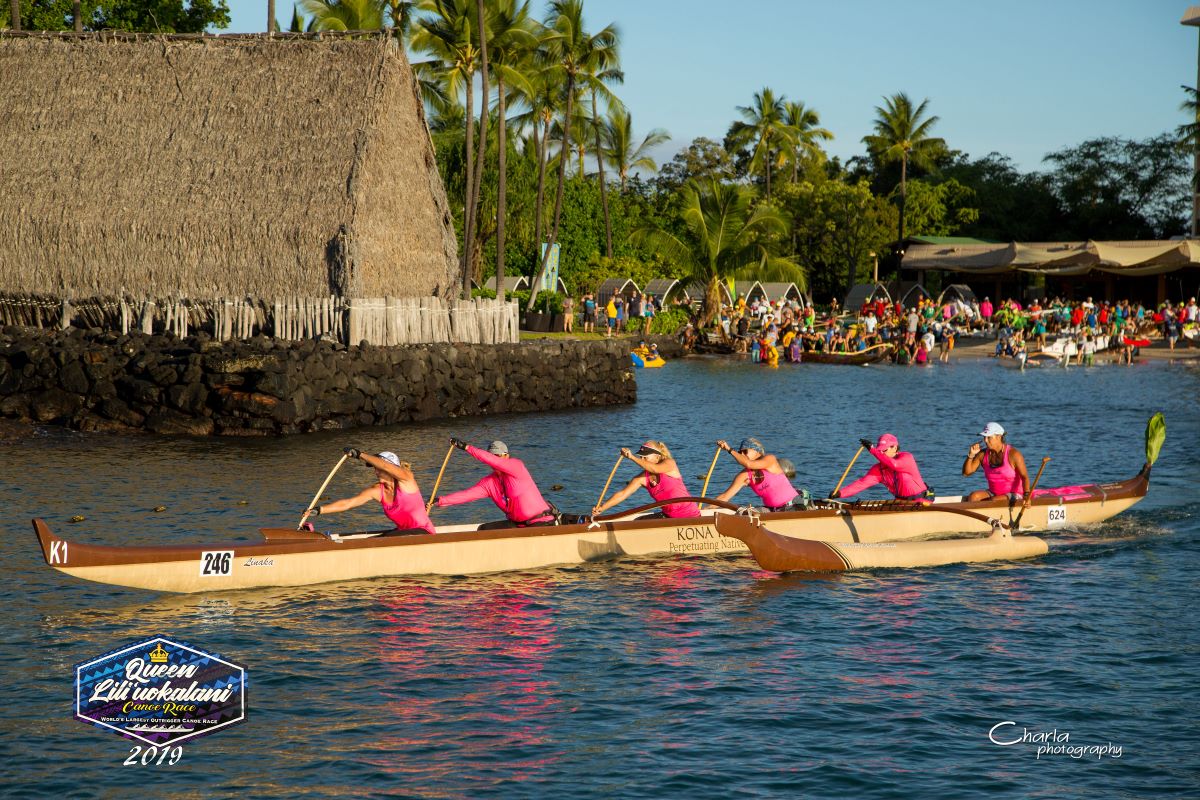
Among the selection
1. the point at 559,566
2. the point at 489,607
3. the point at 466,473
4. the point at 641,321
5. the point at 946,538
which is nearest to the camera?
the point at 489,607

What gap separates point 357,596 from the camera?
43.3 ft

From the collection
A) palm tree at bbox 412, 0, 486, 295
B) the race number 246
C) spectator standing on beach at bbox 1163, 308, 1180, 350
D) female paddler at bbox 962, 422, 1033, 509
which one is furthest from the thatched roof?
spectator standing on beach at bbox 1163, 308, 1180, 350

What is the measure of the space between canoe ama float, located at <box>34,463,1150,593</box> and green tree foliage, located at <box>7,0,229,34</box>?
39.4 meters

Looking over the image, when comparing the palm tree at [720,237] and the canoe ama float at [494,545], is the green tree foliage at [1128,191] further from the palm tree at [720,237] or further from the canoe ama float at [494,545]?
the canoe ama float at [494,545]

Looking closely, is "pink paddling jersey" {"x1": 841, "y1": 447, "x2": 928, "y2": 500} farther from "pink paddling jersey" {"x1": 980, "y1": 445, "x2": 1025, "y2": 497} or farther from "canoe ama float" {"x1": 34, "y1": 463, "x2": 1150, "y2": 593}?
"pink paddling jersey" {"x1": 980, "y1": 445, "x2": 1025, "y2": 497}

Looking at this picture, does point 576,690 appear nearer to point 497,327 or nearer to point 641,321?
point 497,327

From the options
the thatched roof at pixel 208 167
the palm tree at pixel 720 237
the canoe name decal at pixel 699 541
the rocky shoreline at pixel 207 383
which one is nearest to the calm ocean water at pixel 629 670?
the canoe name decal at pixel 699 541

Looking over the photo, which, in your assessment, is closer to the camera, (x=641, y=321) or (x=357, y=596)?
(x=357, y=596)

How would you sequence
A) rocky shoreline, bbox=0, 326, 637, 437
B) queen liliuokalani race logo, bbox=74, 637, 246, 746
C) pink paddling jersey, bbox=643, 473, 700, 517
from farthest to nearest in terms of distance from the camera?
rocky shoreline, bbox=0, 326, 637, 437, pink paddling jersey, bbox=643, 473, 700, 517, queen liliuokalani race logo, bbox=74, 637, 246, 746

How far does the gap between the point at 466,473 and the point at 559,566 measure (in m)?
7.61

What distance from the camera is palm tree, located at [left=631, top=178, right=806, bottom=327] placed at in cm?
5162

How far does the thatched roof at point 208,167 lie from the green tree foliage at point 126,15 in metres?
15.5

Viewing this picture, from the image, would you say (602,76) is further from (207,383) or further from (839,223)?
(207,383)

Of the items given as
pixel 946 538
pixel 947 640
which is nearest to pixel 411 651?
pixel 947 640
